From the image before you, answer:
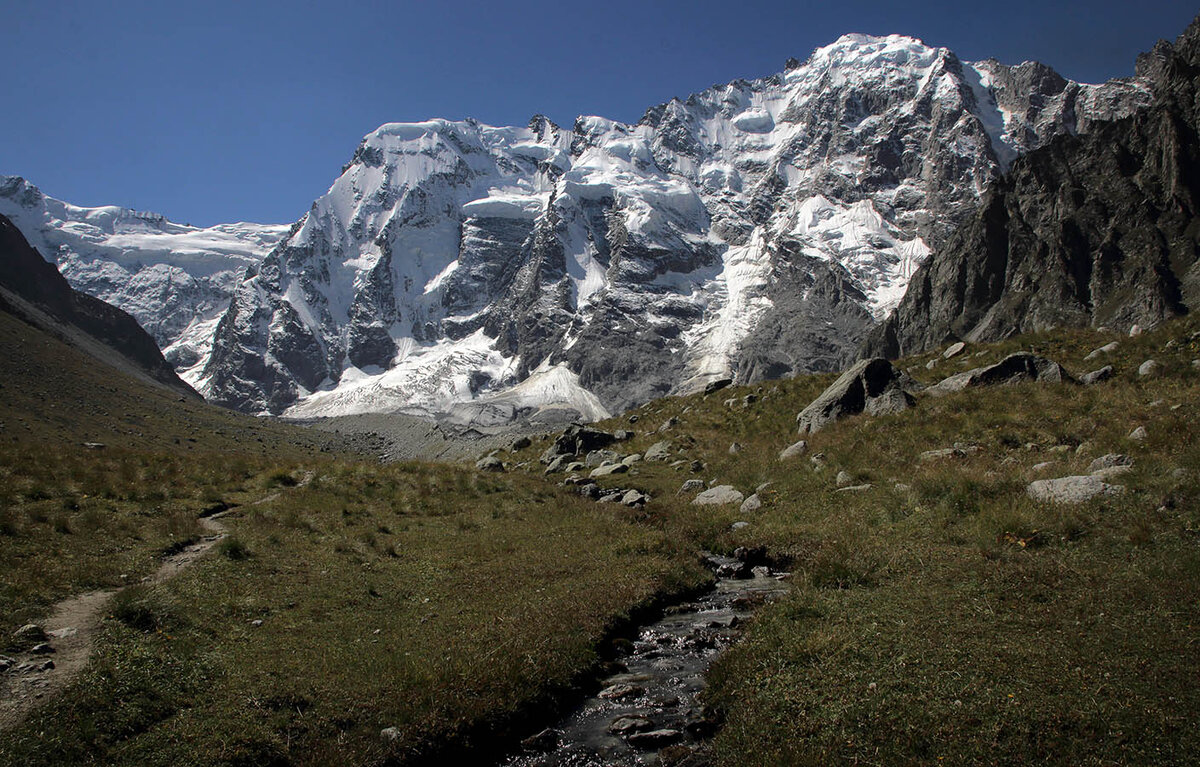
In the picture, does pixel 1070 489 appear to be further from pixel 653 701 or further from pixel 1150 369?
pixel 653 701

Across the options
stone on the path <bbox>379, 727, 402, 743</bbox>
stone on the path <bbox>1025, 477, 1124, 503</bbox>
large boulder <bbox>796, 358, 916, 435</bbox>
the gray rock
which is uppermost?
large boulder <bbox>796, 358, 916, 435</bbox>

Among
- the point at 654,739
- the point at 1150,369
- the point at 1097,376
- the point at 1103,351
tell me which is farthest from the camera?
the point at 1103,351

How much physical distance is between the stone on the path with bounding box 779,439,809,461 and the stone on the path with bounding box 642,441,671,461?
31.3 feet

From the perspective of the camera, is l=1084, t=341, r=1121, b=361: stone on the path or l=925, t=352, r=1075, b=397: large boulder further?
l=1084, t=341, r=1121, b=361: stone on the path

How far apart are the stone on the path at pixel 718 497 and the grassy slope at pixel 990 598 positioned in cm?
176

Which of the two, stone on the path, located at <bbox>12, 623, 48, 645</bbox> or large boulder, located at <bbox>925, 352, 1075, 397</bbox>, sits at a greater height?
large boulder, located at <bbox>925, 352, 1075, 397</bbox>

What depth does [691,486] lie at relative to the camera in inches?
1190

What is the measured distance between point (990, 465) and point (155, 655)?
21.6 m

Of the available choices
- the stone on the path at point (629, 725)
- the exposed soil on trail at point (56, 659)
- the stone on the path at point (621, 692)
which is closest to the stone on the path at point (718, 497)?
the stone on the path at point (621, 692)

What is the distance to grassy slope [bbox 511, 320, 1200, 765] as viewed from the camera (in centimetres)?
871

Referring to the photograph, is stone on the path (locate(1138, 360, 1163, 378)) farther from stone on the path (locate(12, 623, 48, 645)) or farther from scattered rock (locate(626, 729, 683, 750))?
stone on the path (locate(12, 623, 48, 645))

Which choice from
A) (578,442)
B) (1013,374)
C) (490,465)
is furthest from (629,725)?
(490,465)

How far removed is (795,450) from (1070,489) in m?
12.7

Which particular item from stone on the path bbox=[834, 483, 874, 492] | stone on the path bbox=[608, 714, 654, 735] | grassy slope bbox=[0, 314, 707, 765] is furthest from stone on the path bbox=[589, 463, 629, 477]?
stone on the path bbox=[608, 714, 654, 735]
